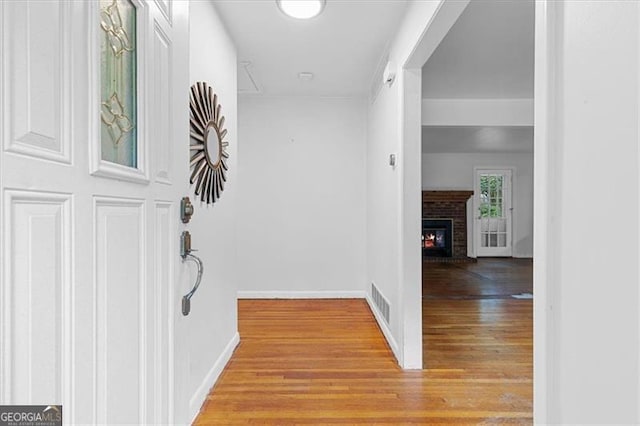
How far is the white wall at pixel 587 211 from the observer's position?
696mm

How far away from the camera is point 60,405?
28.2 inches

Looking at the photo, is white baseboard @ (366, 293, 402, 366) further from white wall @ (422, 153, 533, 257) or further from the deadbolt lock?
white wall @ (422, 153, 533, 257)

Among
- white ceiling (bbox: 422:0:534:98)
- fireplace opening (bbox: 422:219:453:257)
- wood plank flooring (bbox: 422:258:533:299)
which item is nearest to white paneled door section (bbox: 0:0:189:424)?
white ceiling (bbox: 422:0:534:98)

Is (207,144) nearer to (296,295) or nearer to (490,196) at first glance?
(296,295)

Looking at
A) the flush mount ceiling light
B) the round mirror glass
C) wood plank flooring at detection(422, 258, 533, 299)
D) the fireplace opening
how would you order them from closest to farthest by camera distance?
the round mirror glass
the flush mount ceiling light
wood plank flooring at detection(422, 258, 533, 299)
the fireplace opening

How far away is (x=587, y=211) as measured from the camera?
81 centimetres

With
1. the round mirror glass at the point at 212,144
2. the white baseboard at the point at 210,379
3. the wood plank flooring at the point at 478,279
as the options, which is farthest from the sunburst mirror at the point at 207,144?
the wood plank flooring at the point at 478,279

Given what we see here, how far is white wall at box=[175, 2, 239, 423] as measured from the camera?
1.89 metres

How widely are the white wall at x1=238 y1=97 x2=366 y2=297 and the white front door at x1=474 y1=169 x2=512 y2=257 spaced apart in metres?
5.07

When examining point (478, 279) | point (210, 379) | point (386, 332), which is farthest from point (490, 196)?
point (210, 379)

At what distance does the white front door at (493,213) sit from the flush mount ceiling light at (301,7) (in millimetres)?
6972

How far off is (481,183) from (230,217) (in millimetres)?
7174

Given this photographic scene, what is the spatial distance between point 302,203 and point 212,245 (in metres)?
2.24

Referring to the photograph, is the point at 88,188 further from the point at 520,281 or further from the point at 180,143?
the point at 520,281
